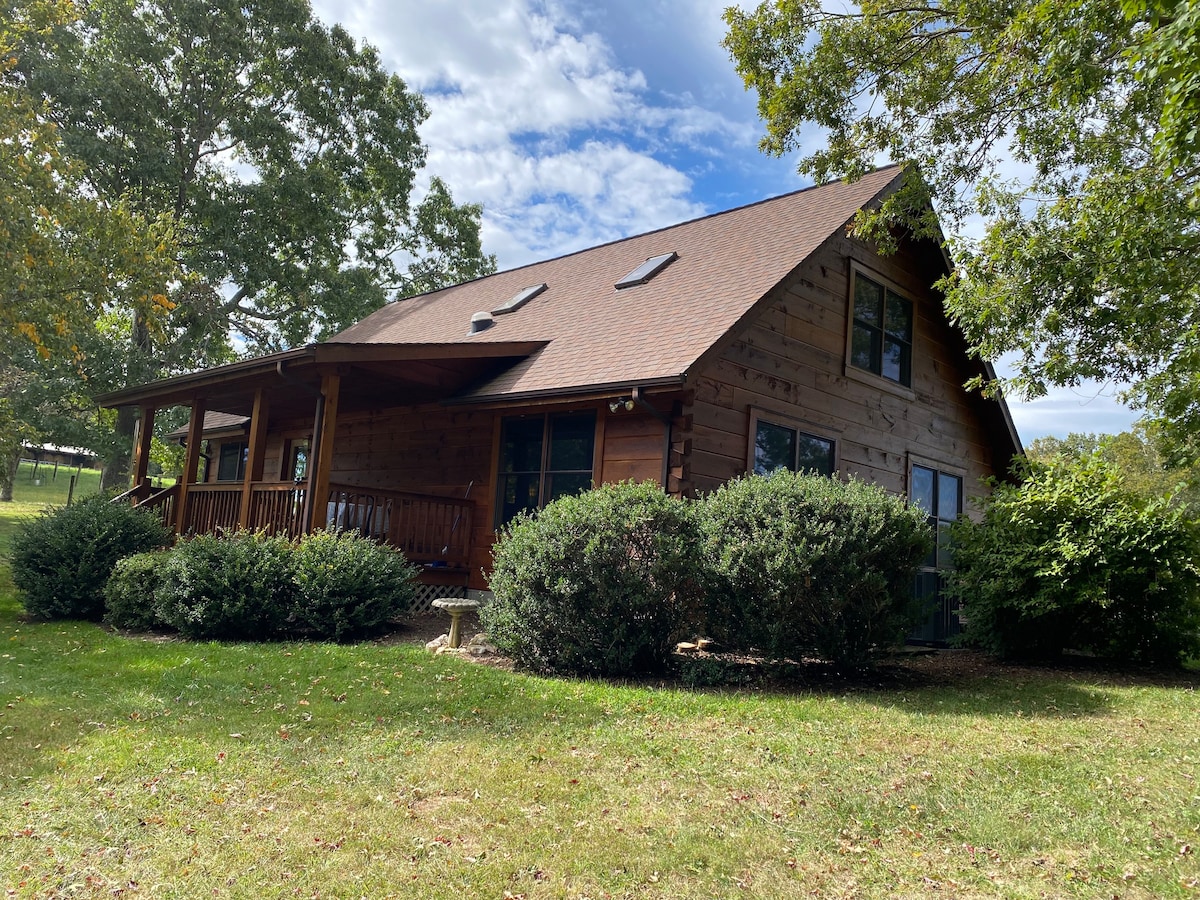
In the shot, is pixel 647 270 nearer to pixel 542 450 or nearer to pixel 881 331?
pixel 881 331

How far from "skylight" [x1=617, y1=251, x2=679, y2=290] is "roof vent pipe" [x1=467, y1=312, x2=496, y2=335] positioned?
2438 mm

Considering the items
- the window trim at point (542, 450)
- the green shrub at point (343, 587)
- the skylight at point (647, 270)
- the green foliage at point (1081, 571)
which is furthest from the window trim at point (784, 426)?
the green shrub at point (343, 587)

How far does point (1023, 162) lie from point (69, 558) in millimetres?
12784

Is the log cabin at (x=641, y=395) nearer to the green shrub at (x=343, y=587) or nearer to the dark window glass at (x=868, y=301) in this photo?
the dark window glass at (x=868, y=301)

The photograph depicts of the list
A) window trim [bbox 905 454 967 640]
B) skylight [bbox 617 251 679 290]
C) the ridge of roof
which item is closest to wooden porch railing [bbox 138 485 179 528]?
skylight [bbox 617 251 679 290]

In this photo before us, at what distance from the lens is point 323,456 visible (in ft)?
32.6

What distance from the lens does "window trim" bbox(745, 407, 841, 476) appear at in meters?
9.85

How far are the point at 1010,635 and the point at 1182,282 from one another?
4242 millimetres

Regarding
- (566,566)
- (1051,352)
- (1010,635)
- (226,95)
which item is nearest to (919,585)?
(1010,635)

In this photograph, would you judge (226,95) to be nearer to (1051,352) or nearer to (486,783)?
(1051,352)

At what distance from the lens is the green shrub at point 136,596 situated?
927cm

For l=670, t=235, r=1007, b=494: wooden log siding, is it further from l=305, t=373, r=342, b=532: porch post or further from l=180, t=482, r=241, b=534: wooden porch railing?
l=180, t=482, r=241, b=534: wooden porch railing

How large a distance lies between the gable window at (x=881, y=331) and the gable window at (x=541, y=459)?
14.1ft

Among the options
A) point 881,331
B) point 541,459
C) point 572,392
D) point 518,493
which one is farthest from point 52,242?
point 881,331
